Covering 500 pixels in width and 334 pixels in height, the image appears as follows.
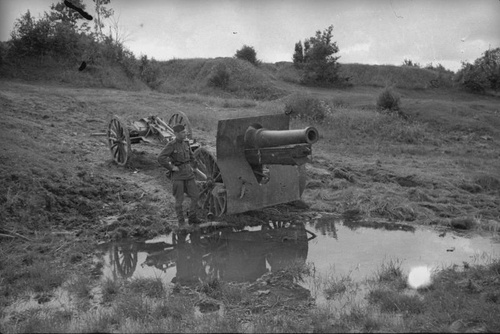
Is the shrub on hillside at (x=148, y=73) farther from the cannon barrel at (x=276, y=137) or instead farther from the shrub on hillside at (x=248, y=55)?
the cannon barrel at (x=276, y=137)

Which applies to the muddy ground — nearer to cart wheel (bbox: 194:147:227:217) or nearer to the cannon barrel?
cart wheel (bbox: 194:147:227:217)

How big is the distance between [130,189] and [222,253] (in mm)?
3365

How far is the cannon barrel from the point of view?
730cm

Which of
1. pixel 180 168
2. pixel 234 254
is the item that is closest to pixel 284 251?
pixel 234 254

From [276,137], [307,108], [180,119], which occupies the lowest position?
[276,137]

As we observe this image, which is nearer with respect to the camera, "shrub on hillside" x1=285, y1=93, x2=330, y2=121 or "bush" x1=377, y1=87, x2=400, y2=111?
"shrub on hillside" x1=285, y1=93, x2=330, y2=121

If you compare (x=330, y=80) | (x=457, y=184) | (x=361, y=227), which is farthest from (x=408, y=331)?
(x=330, y=80)

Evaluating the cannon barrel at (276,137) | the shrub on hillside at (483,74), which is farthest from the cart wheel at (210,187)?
the shrub on hillside at (483,74)

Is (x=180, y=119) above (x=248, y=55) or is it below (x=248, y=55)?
below

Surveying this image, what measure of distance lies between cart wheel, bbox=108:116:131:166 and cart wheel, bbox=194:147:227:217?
2.48 metres

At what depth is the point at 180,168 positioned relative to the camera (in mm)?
8773

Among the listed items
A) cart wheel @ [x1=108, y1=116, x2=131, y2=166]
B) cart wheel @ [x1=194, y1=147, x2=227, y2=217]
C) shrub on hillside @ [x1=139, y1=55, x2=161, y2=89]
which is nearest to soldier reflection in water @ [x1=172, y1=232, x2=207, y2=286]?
cart wheel @ [x1=194, y1=147, x2=227, y2=217]

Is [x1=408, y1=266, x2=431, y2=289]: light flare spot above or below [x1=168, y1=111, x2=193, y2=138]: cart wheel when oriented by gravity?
below

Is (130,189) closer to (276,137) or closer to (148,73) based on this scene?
(276,137)
